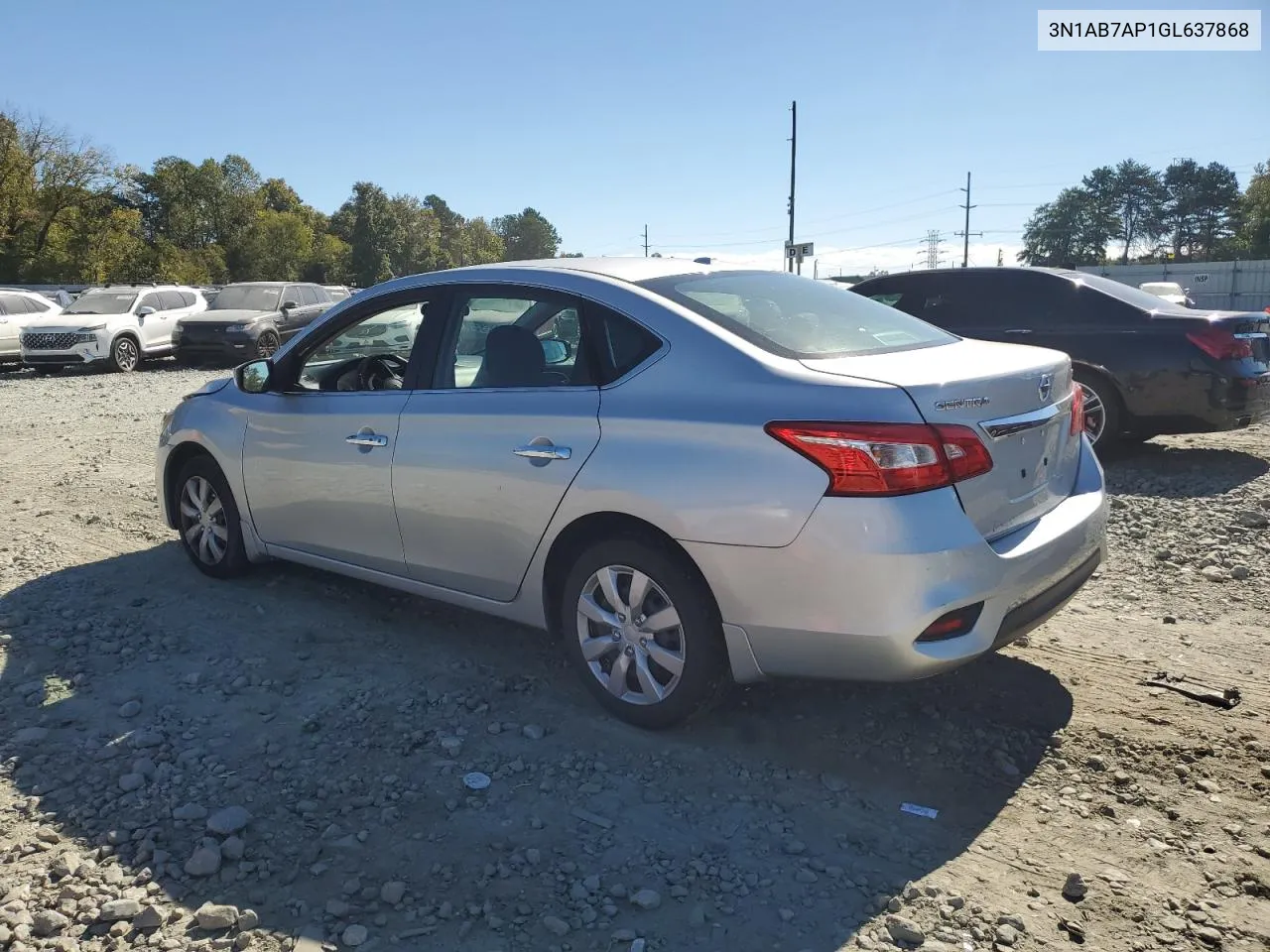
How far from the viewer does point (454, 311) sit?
424cm

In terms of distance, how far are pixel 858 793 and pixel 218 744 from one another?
7.44ft

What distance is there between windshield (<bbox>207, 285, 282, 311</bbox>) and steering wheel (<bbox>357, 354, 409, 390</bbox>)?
16.1 m

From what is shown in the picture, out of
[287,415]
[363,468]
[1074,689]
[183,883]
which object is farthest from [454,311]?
[1074,689]

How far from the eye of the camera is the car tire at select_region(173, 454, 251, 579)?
5.23 meters

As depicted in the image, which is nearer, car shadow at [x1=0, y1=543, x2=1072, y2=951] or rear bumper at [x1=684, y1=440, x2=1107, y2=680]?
car shadow at [x1=0, y1=543, x2=1072, y2=951]

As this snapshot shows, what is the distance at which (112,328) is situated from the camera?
18.4m

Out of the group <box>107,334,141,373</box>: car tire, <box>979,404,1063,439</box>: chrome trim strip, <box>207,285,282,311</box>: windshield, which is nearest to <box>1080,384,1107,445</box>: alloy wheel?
<box>979,404,1063,439</box>: chrome trim strip

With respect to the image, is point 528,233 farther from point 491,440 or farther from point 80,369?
point 491,440

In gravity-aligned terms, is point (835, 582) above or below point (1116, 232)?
below

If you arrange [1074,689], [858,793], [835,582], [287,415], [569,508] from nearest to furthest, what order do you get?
1. [835,582]
2. [858,793]
3. [569,508]
4. [1074,689]
5. [287,415]

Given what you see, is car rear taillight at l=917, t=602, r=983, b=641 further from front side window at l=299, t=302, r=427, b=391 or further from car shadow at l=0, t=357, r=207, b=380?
car shadow at l=0, t=357, r=207, b=380

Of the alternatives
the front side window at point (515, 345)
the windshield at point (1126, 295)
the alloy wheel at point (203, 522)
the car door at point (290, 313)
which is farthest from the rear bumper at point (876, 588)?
the car door at point (290, 313)

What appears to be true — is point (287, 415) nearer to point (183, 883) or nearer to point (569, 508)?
point (569, 508)

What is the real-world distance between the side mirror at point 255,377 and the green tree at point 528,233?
15418 cm
